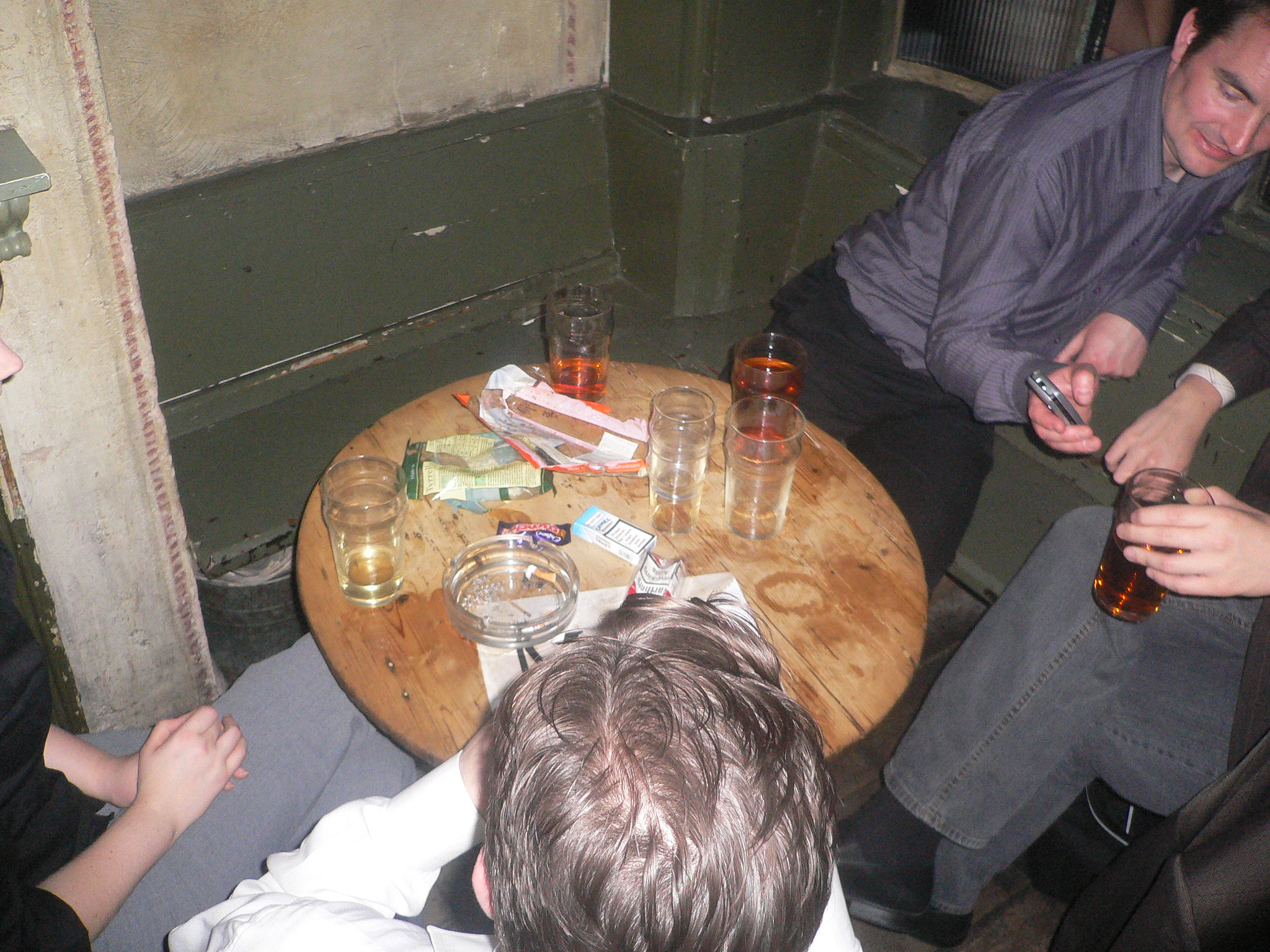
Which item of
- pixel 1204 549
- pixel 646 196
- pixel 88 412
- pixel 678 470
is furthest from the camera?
pixel 646 196

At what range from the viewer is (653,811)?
703mm

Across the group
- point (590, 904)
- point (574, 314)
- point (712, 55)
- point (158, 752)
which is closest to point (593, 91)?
point (712, 55)

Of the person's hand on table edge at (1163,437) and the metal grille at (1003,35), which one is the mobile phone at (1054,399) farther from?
the metal grille at (1003,35)

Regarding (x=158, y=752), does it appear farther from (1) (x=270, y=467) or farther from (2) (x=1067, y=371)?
(2) (x=1067, y=371)

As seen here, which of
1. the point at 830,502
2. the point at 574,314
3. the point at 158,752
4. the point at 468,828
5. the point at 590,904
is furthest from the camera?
the point at 574,314

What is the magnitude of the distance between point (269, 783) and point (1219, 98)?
6.50 ft

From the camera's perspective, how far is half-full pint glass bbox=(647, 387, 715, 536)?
1.53m

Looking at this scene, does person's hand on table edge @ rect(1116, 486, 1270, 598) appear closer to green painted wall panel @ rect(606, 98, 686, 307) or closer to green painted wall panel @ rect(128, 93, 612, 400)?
green painted wall panel @ rect(606, 98, 686, 307)

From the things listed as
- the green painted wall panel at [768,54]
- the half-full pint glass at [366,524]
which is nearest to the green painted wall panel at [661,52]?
the green painted wall panel at [768,54]

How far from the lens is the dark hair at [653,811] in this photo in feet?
2.30

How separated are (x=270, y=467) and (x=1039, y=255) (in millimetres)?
1908

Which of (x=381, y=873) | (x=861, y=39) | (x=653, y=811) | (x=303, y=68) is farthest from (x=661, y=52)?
(x=653, y=811)

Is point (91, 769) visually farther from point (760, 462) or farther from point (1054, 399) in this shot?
point (1054, 399)

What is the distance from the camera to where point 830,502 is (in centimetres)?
161
